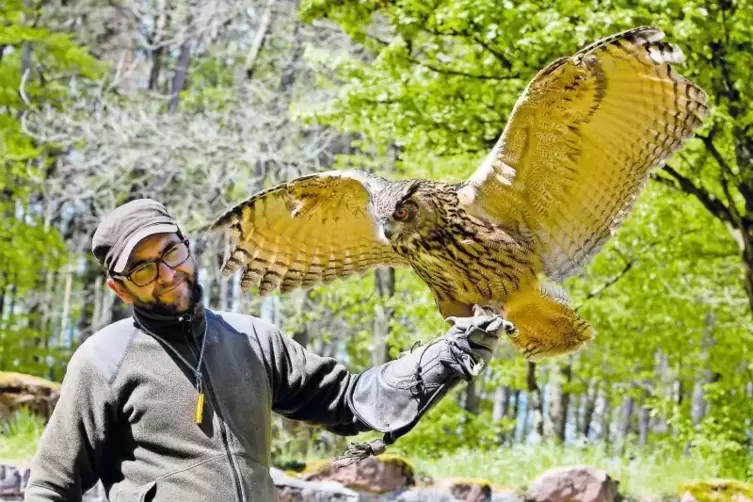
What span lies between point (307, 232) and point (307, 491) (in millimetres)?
4503

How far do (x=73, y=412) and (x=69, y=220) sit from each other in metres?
16.8

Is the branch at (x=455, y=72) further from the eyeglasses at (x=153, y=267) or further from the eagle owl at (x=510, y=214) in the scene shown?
the eyeglasses at (x=153, y=267)

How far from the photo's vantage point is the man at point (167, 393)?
7.14 feet

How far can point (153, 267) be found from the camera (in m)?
2.20

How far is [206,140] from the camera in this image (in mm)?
11102

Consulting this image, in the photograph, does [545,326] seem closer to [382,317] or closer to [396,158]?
[382,317]

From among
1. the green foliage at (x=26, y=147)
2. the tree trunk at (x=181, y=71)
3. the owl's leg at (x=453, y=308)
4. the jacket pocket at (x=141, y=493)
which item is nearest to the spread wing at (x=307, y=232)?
the owl's leg at (x=453, y=308)

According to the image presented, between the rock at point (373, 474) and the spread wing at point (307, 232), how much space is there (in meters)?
4.39

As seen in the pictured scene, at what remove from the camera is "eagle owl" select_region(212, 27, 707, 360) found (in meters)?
2.97

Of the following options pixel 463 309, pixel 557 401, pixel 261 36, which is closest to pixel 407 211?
pixel 463 309

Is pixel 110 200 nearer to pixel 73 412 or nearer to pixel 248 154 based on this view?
pixel 248 154

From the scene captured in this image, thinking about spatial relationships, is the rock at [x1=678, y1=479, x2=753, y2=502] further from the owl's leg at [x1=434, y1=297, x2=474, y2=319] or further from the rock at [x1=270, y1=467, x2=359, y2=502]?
the owl's leg at [x1=434, y1=297, x2=474, y2=319]

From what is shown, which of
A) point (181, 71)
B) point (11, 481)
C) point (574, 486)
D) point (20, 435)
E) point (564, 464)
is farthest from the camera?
point (181, 71)

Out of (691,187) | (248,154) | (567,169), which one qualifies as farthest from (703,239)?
(567,169)
